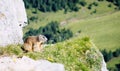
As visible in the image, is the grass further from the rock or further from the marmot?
the rock

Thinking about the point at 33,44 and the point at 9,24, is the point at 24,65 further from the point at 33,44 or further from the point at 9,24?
the point at 9,24

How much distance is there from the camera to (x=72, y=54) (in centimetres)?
3020

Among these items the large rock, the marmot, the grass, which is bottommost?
the grass

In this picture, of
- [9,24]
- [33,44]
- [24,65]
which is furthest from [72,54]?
[24,65]

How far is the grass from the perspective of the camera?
27764mm

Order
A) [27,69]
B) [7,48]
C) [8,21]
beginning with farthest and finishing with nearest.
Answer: [8,21]
[7,48]
[27,69]

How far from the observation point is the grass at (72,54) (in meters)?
27.8

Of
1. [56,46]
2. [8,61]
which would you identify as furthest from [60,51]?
[8,61]

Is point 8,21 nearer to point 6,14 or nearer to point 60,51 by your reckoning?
point 6,14

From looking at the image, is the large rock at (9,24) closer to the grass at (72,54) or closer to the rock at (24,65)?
the grass at (72,54)

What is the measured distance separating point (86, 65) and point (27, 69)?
356 inches

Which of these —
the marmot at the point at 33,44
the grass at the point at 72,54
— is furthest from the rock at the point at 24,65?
the marmot at the point at 33,44

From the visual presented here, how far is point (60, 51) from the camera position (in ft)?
97.7

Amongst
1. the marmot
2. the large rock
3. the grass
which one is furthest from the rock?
the large rock
